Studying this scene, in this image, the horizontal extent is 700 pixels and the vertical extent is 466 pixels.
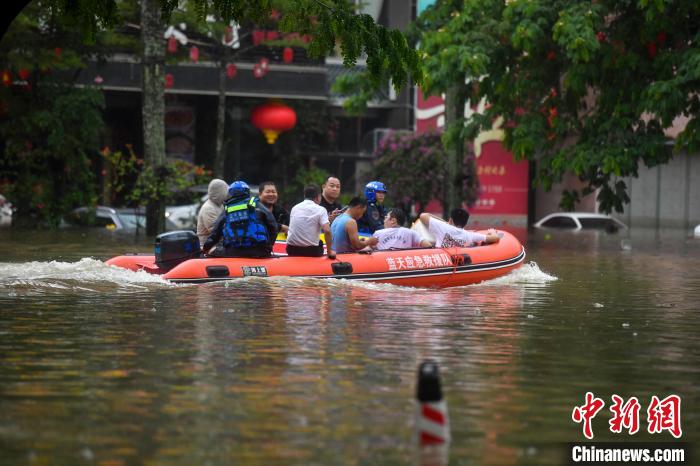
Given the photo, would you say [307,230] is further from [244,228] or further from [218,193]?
[218,193]

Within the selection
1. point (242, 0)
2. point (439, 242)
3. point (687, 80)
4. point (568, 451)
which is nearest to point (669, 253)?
point (687, 80)

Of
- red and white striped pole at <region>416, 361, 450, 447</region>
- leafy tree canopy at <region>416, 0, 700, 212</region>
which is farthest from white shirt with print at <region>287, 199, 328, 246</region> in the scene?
leafy tree canopy at <region>416, 0, 700, 212</region>

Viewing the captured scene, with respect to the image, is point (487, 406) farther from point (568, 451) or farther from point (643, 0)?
point (643, 0)

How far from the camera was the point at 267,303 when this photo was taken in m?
14.8

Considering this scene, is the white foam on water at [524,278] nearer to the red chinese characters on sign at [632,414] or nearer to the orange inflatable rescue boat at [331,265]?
the orange inflatable rescue boat at [331,265]

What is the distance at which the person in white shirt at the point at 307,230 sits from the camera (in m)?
17.5

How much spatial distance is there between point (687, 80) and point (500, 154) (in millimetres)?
24165

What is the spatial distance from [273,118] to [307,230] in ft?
95.3

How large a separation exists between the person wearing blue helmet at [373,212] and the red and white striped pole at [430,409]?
12170 mm

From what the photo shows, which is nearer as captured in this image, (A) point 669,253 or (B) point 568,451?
(B) point 568,451

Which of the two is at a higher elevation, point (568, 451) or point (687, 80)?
point (687, 80)

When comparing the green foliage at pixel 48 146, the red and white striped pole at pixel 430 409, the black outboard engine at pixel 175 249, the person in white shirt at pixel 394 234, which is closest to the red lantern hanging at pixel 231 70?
the green foliage at pixel 48 146

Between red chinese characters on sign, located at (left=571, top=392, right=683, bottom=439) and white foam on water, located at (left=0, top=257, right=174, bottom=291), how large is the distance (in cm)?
905

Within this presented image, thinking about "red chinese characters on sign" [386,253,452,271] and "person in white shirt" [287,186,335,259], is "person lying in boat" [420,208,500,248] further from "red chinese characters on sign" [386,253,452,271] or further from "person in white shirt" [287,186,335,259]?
"person in white shirt" [287,186,335,259]
